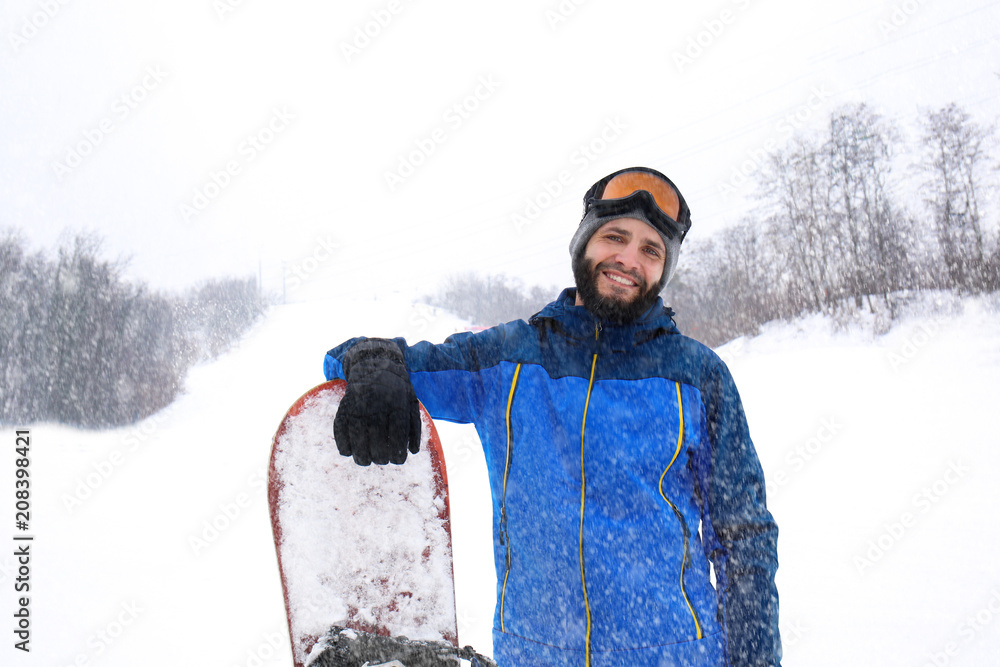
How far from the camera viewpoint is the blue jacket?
1.16 meters

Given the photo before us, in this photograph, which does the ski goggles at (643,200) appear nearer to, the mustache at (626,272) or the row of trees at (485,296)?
the mustache at (626,272)

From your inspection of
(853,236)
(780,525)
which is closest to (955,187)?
(853,236)

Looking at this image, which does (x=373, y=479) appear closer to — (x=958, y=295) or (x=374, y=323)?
(x=958, y=295)

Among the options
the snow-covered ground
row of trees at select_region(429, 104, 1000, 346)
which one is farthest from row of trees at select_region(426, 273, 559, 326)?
the snow-covered ground

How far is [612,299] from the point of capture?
1315 mm

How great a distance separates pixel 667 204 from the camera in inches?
58.0

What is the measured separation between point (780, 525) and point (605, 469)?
4247mm

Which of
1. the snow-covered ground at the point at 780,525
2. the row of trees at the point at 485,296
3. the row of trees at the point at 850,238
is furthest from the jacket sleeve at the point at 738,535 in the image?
the row of trees at the point at 485,296

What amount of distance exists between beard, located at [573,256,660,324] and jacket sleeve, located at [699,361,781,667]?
0.24 meters

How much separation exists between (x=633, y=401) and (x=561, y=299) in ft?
1.15

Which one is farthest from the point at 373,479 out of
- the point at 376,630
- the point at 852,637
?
the point at 852,637

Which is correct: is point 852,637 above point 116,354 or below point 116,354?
below

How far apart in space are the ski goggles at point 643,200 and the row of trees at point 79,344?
1580cm

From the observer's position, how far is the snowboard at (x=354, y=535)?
58.6 inches
